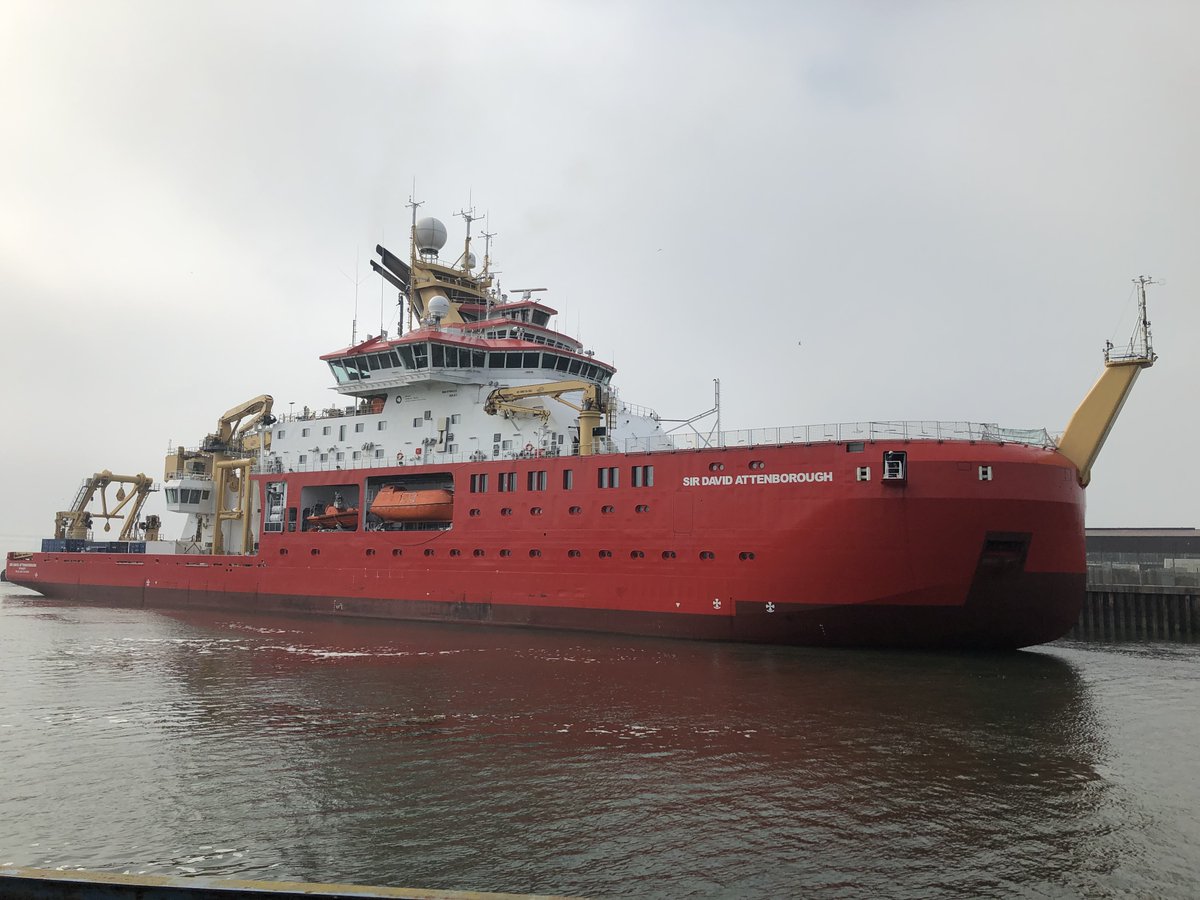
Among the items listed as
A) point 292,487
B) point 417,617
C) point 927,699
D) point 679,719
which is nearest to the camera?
point 679,719

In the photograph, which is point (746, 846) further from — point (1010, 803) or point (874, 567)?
point (874, 567)

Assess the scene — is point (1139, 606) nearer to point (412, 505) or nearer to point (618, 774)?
point (412, 505)

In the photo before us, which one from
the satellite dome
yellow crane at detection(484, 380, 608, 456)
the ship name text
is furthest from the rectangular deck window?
the satellite dome

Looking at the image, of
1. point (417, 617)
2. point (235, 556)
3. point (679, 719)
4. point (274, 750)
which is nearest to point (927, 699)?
point (679, 719)

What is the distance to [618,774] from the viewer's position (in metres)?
10.3

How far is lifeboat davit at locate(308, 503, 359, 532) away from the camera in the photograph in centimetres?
2997

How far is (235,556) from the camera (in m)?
32.8

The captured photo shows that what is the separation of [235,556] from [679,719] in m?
25.4

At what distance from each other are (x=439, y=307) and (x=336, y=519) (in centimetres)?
897

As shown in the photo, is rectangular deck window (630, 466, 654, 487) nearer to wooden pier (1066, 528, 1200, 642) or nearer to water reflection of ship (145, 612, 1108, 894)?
water reflection of ship (145, 612, 1108, 894)

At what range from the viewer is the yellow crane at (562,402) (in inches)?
972

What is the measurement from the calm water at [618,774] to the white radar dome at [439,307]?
54.3ft

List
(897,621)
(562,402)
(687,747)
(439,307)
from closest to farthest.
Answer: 1. (687,747)
2. (897,621)
3. (562,402)
4. (439,307)

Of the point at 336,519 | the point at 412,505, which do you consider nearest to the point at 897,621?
the point at 412,505
